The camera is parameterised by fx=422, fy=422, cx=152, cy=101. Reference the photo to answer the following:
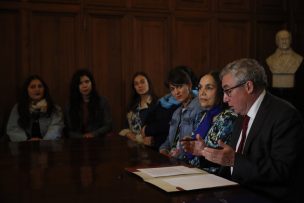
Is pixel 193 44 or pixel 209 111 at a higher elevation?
pixel 193 44

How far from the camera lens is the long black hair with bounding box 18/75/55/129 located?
4.37 metres

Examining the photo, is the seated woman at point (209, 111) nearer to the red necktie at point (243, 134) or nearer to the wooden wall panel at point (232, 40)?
the red necktie at point (243, 134)

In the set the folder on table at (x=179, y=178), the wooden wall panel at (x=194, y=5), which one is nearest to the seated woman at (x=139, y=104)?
the wooden wall panel at (x=194, y=5)

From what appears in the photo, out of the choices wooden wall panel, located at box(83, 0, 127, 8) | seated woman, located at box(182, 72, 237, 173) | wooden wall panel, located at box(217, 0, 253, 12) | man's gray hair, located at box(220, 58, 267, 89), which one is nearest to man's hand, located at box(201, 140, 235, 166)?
man's gray hair, located at box(220, 58, 267, 89)

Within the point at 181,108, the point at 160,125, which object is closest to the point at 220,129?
the point at 181,108

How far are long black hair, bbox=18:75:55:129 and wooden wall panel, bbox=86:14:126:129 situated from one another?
79 cm

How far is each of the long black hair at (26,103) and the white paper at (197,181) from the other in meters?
2.87

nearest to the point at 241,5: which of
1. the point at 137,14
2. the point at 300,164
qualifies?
the point at 137,14

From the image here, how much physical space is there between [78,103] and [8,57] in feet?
3.40

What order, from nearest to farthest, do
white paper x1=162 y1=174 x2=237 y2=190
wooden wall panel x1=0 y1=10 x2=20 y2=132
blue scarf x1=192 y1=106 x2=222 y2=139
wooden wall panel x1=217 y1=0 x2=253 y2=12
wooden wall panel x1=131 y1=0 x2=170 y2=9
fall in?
1. white paper x1=162 y1=174 x2=237 y2=190
2. blue scarf x1=192 y1=106 x2=222 y2=139
3. wooden wall panel x1=0 y1=10 x2=20 y2=132
4. wooden wall panel x1=131 y1=0 x2=170 y2=9
5. wooden wall panel x1=217 y1=0 x2=253 y2=12

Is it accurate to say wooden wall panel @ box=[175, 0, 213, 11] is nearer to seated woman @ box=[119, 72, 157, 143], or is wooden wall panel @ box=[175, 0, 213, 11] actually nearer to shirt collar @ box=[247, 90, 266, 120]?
seated woman @ box=[119, 72, 157, 143]

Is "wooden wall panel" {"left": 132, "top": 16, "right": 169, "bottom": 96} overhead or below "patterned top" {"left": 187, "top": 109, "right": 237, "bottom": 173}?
overhead

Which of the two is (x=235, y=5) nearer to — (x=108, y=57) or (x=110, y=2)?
(x=110, y=2)

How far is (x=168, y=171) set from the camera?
1.97 meters
